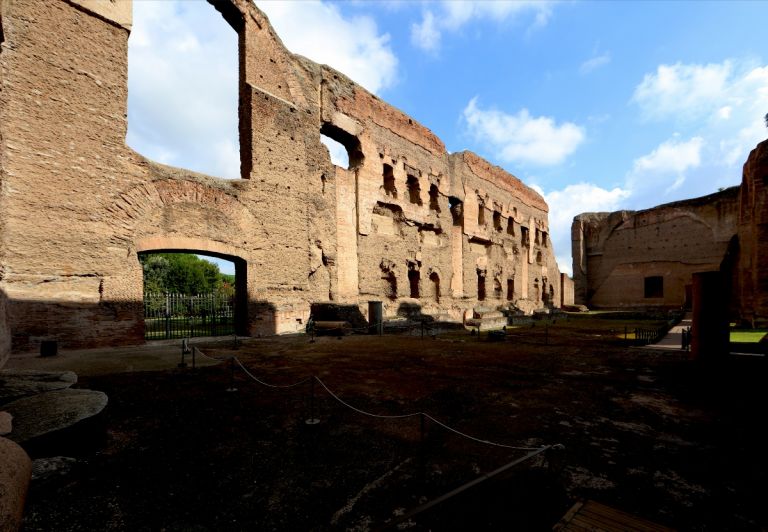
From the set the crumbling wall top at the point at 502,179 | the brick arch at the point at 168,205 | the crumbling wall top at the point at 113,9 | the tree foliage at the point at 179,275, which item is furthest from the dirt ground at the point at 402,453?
the tree foliage at the point at 179,275

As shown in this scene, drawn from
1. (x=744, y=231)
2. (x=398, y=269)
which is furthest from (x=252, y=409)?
(x=744, y=231)

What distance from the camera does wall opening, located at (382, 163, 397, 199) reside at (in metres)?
15.8

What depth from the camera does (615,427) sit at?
321 centimetres

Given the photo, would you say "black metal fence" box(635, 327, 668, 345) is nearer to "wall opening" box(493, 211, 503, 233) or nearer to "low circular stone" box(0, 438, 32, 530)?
"low circular stone" box(0, 438, 32, 530)

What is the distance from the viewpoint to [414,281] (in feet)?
55.7

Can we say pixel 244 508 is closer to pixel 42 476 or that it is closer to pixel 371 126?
pixel 42 476

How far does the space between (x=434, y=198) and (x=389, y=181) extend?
132 inches

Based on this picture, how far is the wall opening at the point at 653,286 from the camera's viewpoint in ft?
84.6

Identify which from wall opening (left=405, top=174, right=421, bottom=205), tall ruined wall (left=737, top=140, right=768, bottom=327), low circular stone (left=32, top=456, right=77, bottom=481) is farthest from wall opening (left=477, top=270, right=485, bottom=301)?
low circular stone (left=32, top=456, right=77, bottom=481)

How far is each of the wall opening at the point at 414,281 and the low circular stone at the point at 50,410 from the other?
1414cm

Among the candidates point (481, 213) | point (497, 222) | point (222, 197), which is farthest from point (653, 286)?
point (222, 197)

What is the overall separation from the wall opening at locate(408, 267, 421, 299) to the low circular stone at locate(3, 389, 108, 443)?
1414 cm

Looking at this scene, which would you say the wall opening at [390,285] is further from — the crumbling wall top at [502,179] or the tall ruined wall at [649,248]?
the tall ruined wall at [649,248]

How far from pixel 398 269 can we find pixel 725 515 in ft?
45.3
